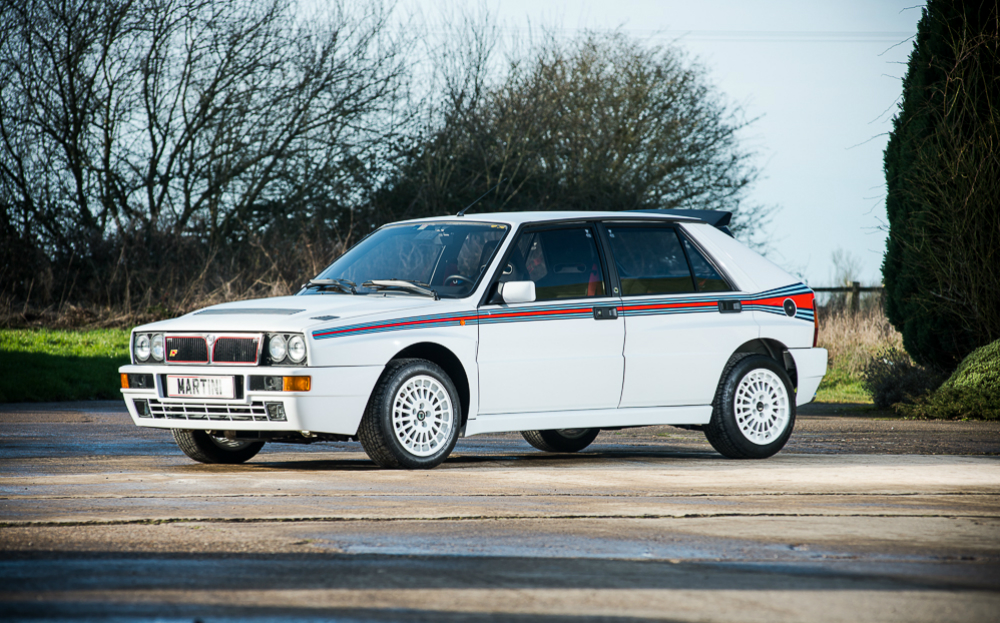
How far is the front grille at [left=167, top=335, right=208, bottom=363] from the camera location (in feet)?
27.9

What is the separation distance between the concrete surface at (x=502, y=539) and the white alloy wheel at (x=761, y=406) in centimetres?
29

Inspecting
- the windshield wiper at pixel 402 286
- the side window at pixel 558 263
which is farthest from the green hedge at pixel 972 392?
the windshield wiper at pixel 402 286

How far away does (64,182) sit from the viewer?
2481cm

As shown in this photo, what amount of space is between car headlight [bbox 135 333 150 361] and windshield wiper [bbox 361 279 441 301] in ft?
5.13

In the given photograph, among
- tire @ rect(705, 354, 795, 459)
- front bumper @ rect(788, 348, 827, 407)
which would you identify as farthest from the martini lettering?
front bumper @ rect(788, 348, 827, 407)

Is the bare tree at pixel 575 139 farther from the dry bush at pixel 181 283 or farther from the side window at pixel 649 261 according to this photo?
the side window at pixel 649 261

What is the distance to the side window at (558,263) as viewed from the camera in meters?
9.30

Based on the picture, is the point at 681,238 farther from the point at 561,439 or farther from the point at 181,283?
the point at 181,283

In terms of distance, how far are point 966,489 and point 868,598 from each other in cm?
351

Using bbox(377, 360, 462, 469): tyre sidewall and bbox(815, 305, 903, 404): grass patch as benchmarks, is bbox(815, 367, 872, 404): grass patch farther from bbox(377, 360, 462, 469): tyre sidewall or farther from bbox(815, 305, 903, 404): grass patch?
bbox(377, 360, 462, 469): tyre sidewall

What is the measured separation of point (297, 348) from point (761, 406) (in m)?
3.78

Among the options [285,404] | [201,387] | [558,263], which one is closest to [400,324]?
[285,404]

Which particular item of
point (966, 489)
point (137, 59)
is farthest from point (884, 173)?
point (137, 59)

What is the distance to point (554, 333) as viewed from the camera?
914 cm
